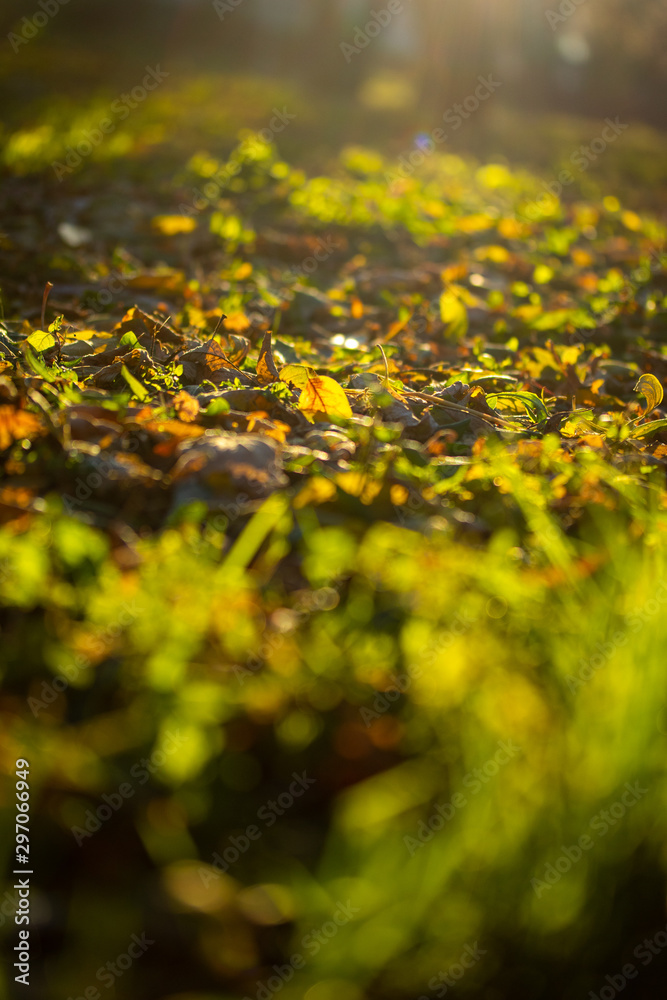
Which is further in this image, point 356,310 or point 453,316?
point 356,310

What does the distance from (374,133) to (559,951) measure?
Result: 12766mm

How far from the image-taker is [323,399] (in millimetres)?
2090

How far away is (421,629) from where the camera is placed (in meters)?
1.30

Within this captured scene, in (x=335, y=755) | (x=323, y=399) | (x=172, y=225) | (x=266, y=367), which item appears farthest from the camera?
(x=172, y=225)

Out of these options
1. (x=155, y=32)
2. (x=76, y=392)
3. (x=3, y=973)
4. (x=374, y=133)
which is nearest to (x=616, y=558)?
(x=3, y=973)

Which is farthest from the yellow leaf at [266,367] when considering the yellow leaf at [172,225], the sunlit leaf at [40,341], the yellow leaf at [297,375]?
the yellow leaf at [172,225]

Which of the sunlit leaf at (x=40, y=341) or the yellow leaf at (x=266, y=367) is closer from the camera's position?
Result: the sunlit leaf at (x=40, y=341)

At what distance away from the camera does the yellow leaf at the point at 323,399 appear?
208 centimetres

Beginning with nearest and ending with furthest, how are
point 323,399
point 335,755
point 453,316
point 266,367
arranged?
1. point 335,755
2. point 323,399
3. point 266,367
4. point 453,316

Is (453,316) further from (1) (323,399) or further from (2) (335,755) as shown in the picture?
(2) (335,755)

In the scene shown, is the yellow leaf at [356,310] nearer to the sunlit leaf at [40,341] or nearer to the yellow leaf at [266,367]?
the yellow leaf at [266,367]

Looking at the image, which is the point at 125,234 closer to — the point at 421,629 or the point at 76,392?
the point at 76,392

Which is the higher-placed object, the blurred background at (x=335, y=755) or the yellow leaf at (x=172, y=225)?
the blurred background at (x=335, y=755)

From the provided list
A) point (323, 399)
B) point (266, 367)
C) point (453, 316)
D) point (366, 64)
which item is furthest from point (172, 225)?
point (366, 64)
